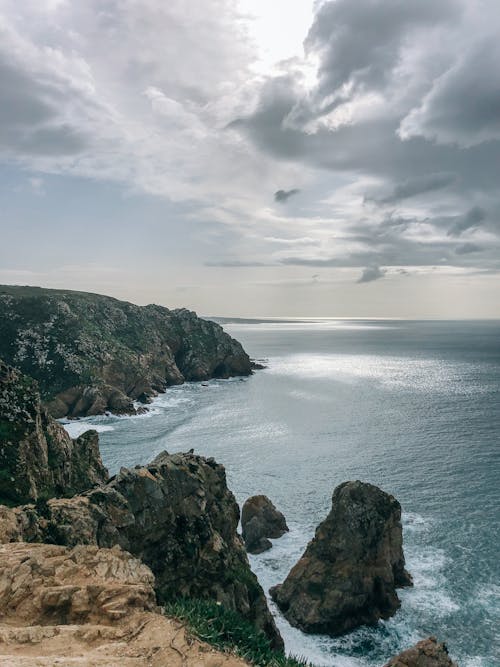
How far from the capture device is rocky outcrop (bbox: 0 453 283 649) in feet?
77.1

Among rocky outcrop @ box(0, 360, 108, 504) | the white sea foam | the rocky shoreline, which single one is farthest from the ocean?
rocky outcrop @ box(0, 360, 108, 504)

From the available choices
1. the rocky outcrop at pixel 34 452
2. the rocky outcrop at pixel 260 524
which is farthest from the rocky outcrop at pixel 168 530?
the rocky outcrop at pixel 260 524

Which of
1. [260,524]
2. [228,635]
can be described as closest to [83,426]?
[260,524]

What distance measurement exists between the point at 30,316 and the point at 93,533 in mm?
115978

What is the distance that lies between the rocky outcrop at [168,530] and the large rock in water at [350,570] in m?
7.06

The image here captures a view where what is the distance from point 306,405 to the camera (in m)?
114

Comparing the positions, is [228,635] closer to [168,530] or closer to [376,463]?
[168,530]

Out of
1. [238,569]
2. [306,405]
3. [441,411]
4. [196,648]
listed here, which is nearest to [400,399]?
[441,411]

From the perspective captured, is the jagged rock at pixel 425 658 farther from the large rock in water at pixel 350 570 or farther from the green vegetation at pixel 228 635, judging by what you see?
the green vegetation at pixel 228 635

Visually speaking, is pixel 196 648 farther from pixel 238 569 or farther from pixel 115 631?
pixel 238 569

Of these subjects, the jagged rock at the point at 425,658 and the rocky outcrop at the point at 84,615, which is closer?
the rocky outcrop at the point at 84,615

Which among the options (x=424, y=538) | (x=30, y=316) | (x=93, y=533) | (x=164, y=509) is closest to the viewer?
(x=93, y=533)

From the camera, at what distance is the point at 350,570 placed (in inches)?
1439

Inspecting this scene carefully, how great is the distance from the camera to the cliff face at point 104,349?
104 m
